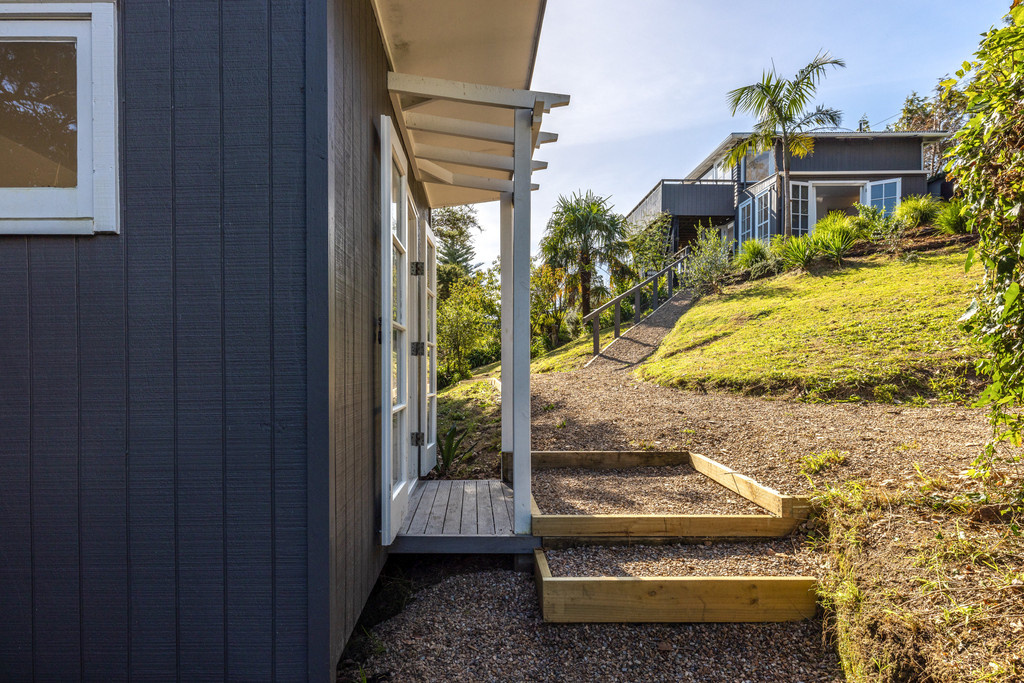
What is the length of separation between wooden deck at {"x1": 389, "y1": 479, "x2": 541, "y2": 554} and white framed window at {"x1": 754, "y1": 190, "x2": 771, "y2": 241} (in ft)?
44.2

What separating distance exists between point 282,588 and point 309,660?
257 millimetres

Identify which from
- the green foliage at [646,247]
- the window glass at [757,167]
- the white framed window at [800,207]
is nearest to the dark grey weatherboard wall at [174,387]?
the green foliage at [646,247]

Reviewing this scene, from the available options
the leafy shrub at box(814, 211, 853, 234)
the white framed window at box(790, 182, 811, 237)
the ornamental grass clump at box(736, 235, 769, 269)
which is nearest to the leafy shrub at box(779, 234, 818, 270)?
the leafy shrub at box(814, 211, 853, 234)

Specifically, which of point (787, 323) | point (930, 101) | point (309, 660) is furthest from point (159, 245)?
point (930, 101)

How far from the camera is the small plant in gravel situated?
383cm

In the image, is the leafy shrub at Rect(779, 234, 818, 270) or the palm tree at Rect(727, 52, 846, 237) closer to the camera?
the leafy shrub at Rect(779, 234, 818, 270)

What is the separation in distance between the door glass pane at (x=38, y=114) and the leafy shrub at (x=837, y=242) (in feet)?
37.1

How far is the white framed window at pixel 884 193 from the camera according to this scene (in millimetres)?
14711

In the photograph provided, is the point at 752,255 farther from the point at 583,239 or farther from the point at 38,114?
the point at 38,114

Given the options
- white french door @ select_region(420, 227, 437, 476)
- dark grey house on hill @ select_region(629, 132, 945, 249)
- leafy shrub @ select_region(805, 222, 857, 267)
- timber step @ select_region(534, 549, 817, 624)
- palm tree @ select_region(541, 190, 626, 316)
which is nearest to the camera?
timber step @ select_region(534, 549, 817, 624)

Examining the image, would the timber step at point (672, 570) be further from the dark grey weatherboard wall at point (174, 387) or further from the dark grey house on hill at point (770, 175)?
the dark grey house on hill at point (770, 175)

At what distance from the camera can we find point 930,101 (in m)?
23.9

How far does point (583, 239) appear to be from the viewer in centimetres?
1359

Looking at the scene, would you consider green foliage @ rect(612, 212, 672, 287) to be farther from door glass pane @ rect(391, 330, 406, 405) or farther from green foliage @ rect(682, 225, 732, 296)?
door glass pane @ rect(391, 330, 406, 405)
